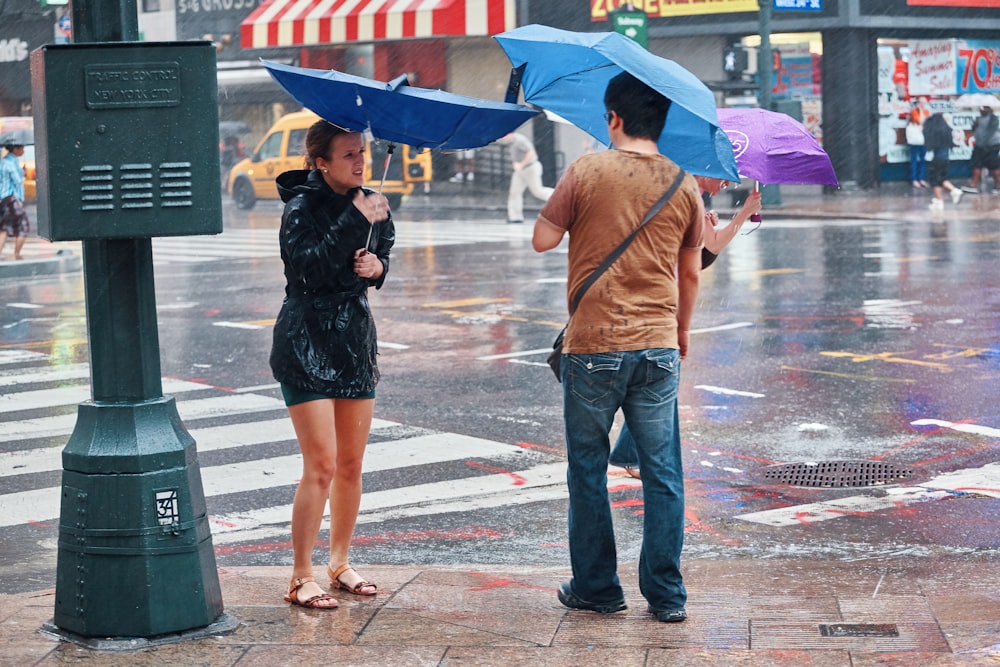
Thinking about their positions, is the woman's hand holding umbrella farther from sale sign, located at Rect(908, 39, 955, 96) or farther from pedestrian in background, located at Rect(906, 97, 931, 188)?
sale sign, located at Rect(908, 39, 955, 96)

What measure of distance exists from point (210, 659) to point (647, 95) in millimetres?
2366

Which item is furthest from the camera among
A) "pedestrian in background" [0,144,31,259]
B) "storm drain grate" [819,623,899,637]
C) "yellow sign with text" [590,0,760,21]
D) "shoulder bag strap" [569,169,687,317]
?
"yellow sign with text" [590,0,760,21]

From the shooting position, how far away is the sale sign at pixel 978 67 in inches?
1448

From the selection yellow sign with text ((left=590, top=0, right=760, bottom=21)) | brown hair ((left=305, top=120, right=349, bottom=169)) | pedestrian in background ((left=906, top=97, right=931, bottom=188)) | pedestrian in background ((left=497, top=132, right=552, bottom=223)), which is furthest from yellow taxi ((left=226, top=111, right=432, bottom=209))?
brown hair ((left=305, top=120, right=349, bottom=169))

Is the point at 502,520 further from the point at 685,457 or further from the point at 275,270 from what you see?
the point at 275,270

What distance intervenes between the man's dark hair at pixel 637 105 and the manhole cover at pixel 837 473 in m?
3.35

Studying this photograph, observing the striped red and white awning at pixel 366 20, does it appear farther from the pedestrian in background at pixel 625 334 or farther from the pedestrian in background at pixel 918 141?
the pedestrian in background at pixel 625 334

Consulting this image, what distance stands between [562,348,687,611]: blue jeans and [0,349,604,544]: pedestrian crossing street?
2309mm


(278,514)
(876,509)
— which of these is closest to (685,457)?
(876,509)

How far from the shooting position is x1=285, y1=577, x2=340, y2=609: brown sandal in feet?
17.8

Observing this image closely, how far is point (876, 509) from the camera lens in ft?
24.8

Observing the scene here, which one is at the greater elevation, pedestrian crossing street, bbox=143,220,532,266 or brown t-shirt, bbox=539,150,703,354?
brown t-shirt, bbox=539,150,703,354

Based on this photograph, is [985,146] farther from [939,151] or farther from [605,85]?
[605,85]

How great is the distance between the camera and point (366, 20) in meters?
39.2
